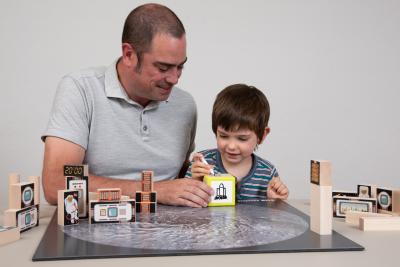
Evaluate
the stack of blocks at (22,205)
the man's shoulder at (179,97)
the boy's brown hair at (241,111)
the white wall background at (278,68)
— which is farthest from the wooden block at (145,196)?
the white wall background at (278,68)

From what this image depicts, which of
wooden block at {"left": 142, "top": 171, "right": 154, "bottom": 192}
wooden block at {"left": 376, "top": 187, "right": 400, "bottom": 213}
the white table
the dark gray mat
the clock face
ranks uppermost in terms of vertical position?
the clock face

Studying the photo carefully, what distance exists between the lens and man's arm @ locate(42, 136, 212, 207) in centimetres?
161

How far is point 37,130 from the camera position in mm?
2902

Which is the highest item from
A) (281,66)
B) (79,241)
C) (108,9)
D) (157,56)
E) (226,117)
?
(108,9)

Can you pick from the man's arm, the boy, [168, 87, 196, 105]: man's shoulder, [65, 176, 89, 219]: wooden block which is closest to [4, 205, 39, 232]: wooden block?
[65, 176, 89, 219]: wooden block

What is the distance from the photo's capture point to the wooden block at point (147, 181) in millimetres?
1494

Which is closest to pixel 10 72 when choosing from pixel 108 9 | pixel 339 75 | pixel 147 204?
pixel 108 9

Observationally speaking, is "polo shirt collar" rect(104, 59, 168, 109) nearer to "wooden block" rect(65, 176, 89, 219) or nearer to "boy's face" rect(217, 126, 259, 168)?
"boy's face" rect(217, 126, 259, 168)

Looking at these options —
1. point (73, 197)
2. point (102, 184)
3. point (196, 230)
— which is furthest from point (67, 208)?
point (102, 184)

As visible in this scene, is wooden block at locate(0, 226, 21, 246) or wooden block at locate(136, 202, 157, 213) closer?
wooden block at locate(0, 226, 21, 246)

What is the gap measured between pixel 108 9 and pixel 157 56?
3.81ft

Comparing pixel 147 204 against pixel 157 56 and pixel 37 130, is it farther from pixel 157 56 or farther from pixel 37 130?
pixel 37 130

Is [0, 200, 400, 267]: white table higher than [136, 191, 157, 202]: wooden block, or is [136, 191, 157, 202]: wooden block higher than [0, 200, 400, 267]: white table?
Answer: [136, 191, 157, 202]: wooden block

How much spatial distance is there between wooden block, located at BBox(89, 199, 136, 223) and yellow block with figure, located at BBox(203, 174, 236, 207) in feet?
1.13
